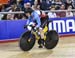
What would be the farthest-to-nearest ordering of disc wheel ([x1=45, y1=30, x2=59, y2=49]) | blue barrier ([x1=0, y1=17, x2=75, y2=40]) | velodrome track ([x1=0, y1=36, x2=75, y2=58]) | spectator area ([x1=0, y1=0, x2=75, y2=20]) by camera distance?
spectator area ([x1=0, y1=0, x2=75, y2=20]) < blue barrier ([x1=0, y1=17, x2=75, y2=40]) < disc wheel ([x1=45, y1=30, x2=59, y2=49]) < velodrome track ([x1=0, y1=36, x2=75, y2=58])

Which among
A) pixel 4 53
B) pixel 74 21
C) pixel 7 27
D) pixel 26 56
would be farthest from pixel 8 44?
pixel 74 21

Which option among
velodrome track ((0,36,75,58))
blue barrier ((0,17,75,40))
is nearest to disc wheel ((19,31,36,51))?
velodrome track ((0,36,75,58))

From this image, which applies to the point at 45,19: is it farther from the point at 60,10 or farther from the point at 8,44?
the point at 60,10

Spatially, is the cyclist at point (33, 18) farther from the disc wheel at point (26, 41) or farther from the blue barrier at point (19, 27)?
the blue barrier at point (19, 27)

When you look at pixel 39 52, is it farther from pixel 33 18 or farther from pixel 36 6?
pixel 36 6

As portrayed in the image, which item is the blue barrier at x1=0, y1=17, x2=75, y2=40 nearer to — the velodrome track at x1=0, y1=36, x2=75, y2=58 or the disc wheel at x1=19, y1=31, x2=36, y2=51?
the velodrome track at x1=0, y1=36, x2=75, y2=58

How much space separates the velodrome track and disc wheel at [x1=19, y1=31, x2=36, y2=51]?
229 mm

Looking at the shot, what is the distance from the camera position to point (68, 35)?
15.4 metres

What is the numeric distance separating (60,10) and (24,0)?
2.02 meters

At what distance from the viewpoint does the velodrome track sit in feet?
33.9

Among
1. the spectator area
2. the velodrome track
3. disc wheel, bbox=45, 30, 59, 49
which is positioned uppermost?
the spectator area

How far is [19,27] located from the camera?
14164 millimetres

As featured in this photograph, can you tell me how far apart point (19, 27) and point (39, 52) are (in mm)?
3400

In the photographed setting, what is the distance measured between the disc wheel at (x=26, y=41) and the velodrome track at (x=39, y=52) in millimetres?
229
